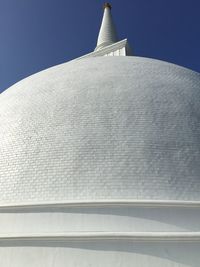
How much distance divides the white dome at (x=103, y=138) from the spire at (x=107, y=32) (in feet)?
30.0

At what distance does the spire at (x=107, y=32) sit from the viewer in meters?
22.4

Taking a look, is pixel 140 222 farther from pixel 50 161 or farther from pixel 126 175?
pixel 50 161

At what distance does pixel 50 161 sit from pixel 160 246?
15.6 feet

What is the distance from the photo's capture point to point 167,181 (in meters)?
10.1

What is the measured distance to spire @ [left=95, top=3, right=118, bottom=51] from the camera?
22.4 m

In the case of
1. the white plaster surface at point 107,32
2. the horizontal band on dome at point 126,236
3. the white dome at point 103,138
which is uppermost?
the white plaster surface at point 107,32

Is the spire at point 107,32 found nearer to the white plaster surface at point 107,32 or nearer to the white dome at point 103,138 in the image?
the white plaster surface at point 107,32

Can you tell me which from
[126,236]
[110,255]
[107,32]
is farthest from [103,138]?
[107,32]

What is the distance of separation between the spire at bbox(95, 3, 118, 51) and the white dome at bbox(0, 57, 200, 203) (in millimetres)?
9149

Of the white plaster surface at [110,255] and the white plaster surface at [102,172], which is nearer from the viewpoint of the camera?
the white plaster surface at [110,255]

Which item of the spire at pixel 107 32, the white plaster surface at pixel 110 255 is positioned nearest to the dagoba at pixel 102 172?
the white plaster surface at pixel 110 255

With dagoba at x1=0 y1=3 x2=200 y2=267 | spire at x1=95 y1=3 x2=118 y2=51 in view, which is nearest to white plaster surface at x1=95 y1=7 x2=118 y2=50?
spire at x1=95 y1=3 x2=118 y2=51

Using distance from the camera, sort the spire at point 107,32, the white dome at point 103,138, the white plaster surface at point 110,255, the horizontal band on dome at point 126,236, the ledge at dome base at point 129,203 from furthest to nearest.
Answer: the spire at point 107,32 → the white dome at point 103,138 → the ledge at dome base at point 129,203 → the horizontal band on dome at point 126,236 → the white plaster surface at point 110,255

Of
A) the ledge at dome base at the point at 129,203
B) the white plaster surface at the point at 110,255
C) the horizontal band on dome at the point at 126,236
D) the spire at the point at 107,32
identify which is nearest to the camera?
the white plaster surface at the point at 110,255
